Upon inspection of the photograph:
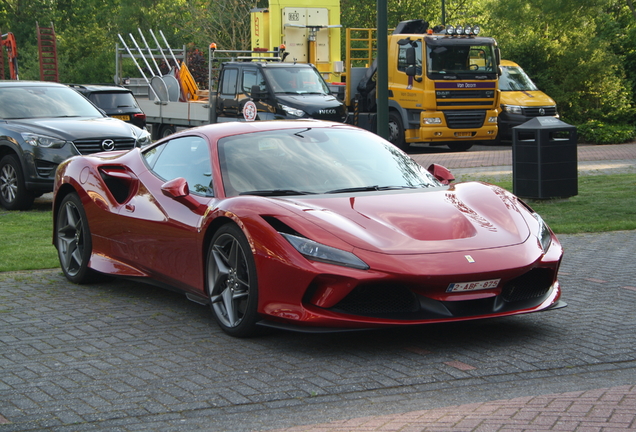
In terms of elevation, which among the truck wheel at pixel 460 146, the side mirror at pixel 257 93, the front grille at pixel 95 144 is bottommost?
the truck wheel at pixel 460 146

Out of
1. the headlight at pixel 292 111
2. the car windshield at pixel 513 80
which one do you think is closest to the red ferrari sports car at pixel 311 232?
the headlight at pixel 292 111

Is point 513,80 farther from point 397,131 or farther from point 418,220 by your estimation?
point 418,220

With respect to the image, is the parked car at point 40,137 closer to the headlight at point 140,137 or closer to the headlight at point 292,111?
the headlight at point 140,137

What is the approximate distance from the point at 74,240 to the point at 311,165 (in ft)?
8.32

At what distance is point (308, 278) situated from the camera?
4.92 metres

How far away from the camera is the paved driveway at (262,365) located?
13.4ft

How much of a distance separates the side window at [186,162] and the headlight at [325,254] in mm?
1156

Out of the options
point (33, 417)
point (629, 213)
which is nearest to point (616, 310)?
point (33, 417)

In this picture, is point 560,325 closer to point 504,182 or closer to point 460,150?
point 504,182

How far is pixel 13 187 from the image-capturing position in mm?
12328

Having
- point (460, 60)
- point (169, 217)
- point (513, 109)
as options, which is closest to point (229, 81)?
point (460, 60)

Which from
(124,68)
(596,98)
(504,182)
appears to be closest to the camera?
(504,182)

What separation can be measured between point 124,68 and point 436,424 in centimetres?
2765

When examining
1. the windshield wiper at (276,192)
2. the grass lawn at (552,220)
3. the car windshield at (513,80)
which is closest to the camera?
the windshield wiper at (276,192)
